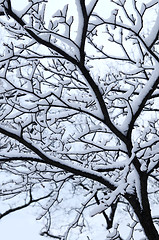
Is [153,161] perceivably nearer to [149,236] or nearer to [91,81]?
[149,236]

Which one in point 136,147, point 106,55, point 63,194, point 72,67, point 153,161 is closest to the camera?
point 136,147

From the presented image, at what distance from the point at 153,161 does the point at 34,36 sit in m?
2.42

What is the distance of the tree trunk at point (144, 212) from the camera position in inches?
146

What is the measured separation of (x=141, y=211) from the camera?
3766 mm

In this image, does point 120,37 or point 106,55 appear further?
point 106,55

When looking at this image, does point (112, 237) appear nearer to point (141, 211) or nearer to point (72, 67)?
point (141, 211)

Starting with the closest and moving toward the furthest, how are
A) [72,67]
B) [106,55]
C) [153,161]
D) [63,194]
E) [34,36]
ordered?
[34,36]
[72,67]
[153,161]
[106,55]
[63,194]

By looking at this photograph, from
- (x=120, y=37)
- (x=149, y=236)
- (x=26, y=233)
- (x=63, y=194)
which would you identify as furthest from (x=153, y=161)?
(x=26, y=233)

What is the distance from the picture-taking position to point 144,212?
3.78 meters

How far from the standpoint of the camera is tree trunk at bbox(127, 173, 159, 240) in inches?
146

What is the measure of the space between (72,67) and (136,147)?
135cm

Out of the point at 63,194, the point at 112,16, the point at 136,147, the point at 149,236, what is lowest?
the point at 149,236

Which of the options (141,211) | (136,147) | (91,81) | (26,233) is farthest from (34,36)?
(26,233)

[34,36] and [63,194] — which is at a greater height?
[63,194]
